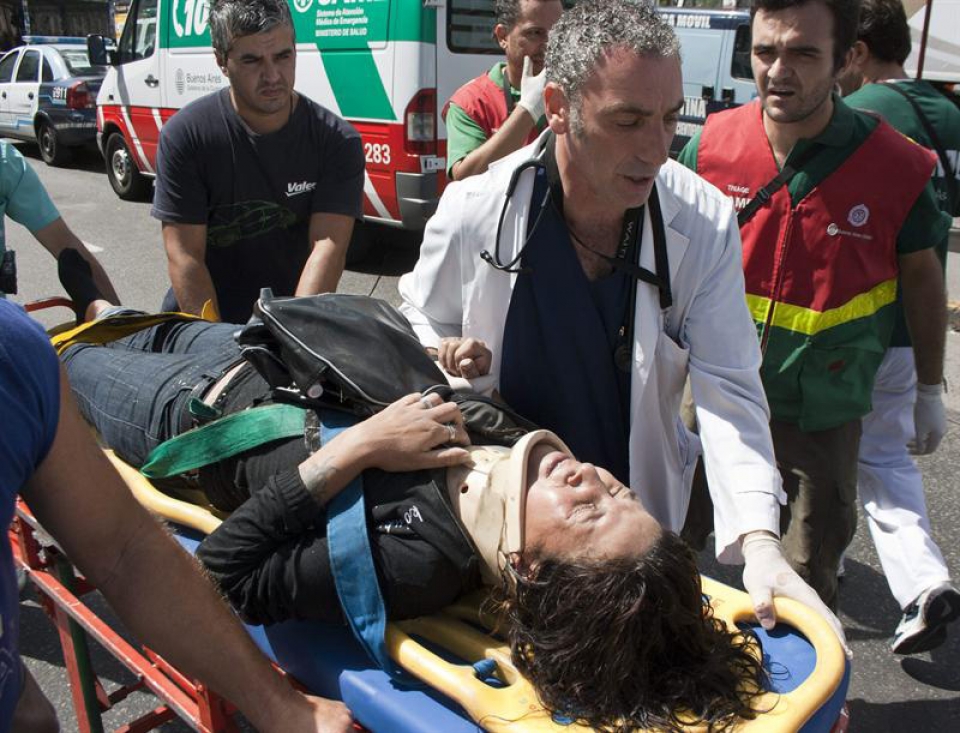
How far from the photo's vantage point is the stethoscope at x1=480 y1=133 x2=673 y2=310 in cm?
209

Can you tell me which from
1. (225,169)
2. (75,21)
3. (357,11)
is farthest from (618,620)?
(75,21)

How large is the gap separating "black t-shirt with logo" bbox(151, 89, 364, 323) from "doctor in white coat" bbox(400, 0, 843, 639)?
1.05 meters

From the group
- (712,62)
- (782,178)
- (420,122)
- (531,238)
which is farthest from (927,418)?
(712,62)

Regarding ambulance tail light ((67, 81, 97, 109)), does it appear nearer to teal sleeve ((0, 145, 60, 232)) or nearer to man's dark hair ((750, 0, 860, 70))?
teal sleeve ((0, 145, 60, 232))

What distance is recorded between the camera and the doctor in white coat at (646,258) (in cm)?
194

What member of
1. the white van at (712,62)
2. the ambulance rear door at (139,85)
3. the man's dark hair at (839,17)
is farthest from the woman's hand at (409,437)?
the ambulance rear door at (139,85)

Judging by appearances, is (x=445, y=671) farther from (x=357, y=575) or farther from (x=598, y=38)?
(x=598, y=38)

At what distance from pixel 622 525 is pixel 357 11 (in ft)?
19.4

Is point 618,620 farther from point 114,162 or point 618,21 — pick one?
point 114,162

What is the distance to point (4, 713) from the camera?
1.27 meters

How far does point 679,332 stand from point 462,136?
2244mm

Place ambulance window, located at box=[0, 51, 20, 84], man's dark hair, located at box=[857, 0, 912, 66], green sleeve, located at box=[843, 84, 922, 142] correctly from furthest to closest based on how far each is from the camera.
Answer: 1. ambulance window, located at box=[0, 51, 20, 84]
2. man's dark hair, located at box=[857, 0, 912, 66]
3. green sleeve, located at box=[843, 84, 922, 142]

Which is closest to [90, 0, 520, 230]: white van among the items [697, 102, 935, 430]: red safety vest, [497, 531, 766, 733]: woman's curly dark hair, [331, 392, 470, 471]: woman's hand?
[697, 102, 935, 430]: red safety vest

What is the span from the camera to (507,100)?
4.17 meters
